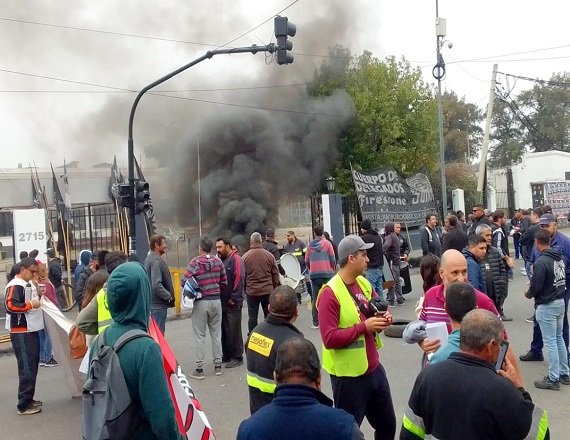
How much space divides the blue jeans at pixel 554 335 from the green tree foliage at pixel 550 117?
52.6 m

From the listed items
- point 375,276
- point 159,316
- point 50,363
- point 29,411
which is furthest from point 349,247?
point 375,276

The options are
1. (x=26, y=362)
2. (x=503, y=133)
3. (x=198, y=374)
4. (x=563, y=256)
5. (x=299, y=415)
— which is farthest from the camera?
(x=503, y=133)

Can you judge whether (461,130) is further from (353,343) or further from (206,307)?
(353,343)

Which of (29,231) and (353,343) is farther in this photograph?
(29,231)

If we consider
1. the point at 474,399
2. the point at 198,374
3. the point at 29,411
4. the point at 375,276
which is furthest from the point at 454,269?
the point at 375,276

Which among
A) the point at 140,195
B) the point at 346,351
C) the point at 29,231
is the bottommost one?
the point at 346,351

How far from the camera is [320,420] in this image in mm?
2107

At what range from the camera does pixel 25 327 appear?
6.27 m

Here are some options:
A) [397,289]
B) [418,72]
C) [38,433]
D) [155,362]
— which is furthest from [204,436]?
[418,72]

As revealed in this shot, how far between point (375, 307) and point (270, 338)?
80 cm

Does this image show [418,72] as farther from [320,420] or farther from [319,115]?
[320,420]

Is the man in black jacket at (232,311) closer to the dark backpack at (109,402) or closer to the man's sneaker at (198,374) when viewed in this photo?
the man's sneaker at (198,374)

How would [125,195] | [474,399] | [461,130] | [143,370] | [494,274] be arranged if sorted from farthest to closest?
[461,130] → [125,195] → [494,274] → [143,370] → [474,399]

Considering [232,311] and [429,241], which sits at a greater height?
[429,241]
